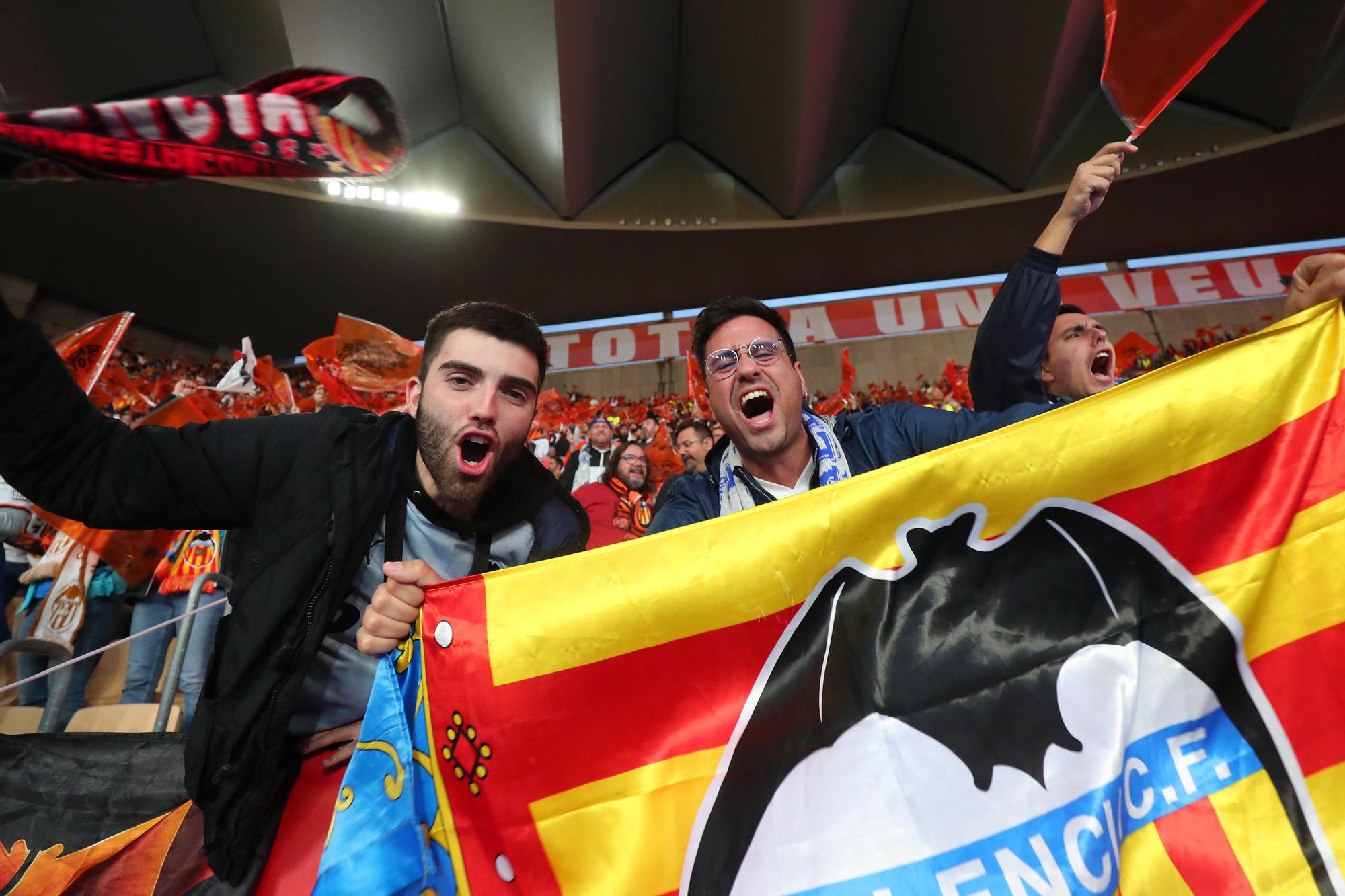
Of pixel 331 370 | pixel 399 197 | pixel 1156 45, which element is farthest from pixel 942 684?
pixel 399 197

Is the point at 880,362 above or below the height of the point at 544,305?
below

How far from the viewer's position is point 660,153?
57.9 feet

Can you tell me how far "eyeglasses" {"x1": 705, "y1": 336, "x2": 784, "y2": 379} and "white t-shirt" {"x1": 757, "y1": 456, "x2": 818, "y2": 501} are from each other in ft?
1.22

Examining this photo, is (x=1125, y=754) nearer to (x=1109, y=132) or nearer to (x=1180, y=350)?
(x=1180, y=350)

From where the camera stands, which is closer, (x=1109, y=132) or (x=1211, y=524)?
(x=1211, y=524)

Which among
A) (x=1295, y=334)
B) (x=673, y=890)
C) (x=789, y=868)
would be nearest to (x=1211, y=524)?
(x=1295, y=334)

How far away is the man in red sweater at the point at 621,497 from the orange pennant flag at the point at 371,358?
94.2 inches

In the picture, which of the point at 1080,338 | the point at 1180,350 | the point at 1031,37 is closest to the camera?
the point at 1080,338

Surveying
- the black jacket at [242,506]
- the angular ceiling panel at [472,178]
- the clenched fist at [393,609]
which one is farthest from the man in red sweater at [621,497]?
the angular ceiling panel at [472,178]

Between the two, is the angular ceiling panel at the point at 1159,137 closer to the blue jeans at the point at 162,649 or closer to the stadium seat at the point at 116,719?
the blue jeans at the point at 162,649

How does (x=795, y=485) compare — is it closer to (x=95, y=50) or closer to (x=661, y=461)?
(x=661, y=461)

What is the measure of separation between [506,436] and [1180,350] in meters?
17.4

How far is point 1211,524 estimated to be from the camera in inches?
54.3

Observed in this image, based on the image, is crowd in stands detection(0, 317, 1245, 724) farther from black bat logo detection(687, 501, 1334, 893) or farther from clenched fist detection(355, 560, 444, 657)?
clenched fist detection(355, 560, 444, 657)
